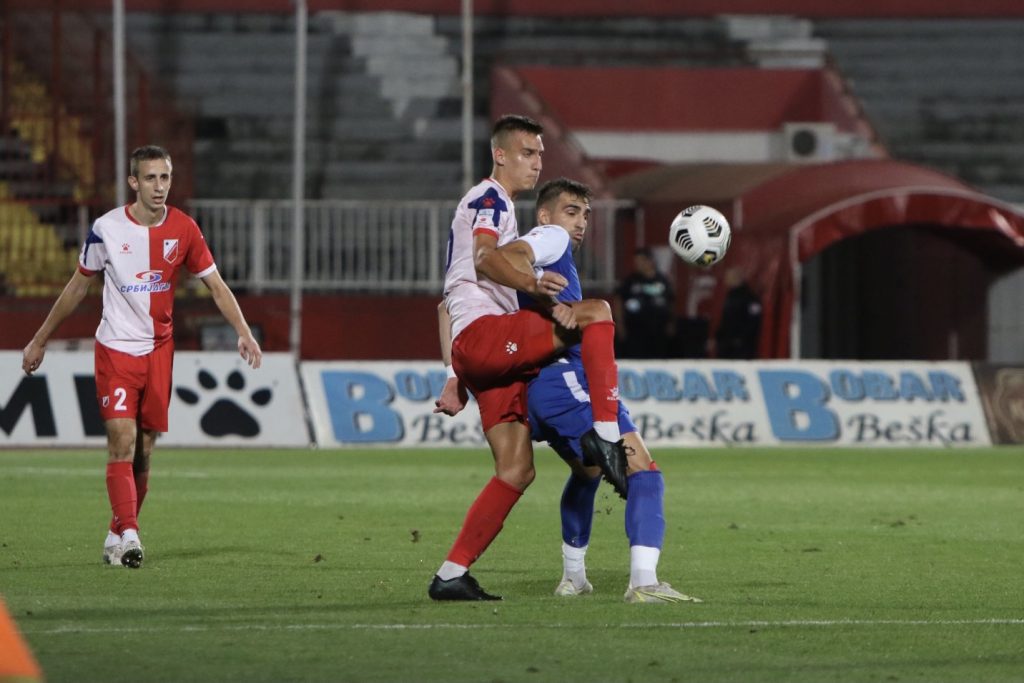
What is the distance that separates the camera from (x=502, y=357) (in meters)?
8.55

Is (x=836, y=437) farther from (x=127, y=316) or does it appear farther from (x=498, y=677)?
(x=498, y=677)

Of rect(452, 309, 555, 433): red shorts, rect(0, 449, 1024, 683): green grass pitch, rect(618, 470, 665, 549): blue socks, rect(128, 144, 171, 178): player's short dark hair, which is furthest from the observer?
rect(128, 144, 171, 178): player's short dark hair

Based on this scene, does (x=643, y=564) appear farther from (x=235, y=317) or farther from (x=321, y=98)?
(x=321, y=98)

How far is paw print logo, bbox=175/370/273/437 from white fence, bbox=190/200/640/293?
219 inches

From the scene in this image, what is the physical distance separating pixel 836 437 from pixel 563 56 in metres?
10.3

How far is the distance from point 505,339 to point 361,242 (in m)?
19.0

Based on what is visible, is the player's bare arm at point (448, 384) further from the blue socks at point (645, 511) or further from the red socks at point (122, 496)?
the red socks at point (122, 496)

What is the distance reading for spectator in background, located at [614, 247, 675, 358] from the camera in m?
24.1

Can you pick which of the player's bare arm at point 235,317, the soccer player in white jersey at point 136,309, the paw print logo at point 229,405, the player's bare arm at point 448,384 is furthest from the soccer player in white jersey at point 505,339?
the paw print logo at point 229,405

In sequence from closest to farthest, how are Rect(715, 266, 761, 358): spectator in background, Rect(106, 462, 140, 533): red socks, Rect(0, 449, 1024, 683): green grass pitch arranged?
Rect(0, 449, 1024, 683): green grass pitch, Rect(106, 462, 140, 533): red socks, Rect(715, 266, 761, 358): spectator in background

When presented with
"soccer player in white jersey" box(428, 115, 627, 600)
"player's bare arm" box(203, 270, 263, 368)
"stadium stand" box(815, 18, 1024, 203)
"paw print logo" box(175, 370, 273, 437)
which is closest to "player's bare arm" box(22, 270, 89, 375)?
"player's bare arm" box(203, 270, 263, 368)

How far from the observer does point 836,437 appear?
73.0ft

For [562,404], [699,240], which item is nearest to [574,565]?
[562,404]

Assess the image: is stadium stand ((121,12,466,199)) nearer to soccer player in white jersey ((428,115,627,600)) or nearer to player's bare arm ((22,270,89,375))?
player's bare arm ((22,270,89,375))
